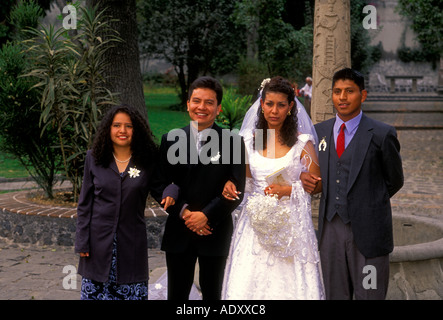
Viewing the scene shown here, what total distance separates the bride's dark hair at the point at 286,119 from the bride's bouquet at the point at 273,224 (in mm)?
365

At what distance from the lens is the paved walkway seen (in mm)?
5293

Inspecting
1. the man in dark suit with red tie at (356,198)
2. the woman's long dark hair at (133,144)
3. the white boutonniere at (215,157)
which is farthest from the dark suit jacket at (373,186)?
the woman's long dark hair at (133,144)

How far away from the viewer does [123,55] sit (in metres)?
7.92

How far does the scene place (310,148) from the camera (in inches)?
141

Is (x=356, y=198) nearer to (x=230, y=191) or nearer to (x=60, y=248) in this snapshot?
(x=230, y=191)

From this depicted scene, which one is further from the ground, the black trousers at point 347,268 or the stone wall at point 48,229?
the black trousers at point 347,268

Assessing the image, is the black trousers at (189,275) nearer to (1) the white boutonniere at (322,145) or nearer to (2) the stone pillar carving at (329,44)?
(1) the white boutonniere at (322,145)

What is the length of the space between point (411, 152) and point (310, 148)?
11.4 meters

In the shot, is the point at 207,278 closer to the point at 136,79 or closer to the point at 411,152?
the point at 136,79

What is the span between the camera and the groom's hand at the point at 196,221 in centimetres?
344

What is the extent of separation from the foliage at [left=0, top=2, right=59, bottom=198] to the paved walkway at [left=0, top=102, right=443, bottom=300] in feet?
1.87

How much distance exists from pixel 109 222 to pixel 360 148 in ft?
5.07

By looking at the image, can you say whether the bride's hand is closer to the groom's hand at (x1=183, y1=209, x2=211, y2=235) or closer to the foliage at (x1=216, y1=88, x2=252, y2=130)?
the groom's hand at (x1=183, y1=209, x2=211, y2=235)

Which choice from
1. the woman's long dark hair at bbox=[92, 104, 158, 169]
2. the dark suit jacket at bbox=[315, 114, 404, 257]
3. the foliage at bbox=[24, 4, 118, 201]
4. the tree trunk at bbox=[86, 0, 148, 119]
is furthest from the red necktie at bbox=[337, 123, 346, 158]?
the tree trunk at bbox=[86, 0, 148, 119]
